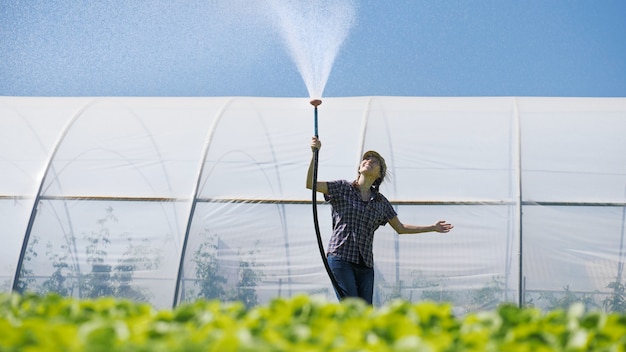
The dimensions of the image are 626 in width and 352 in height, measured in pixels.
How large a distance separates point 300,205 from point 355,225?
109 inches

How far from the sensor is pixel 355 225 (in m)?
6.59

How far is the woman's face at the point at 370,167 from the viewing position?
21.8 ft

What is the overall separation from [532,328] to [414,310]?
0.40 metres

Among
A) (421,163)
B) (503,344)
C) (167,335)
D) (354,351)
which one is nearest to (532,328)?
(503,344)

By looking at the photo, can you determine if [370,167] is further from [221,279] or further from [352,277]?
[221,279]

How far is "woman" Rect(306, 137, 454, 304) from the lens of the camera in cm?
654

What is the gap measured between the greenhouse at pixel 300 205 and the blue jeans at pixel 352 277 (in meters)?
2.33

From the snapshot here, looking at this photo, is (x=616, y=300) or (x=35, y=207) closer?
(x=616, y=300)

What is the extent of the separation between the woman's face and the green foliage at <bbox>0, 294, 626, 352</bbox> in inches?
163

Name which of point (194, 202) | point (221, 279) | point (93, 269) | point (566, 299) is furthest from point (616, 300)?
point (93, 269)

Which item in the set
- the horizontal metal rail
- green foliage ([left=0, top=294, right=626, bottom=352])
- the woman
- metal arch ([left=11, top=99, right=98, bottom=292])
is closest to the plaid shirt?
the woman

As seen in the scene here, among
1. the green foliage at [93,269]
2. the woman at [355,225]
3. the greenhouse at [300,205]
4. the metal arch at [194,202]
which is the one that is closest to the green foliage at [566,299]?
the greenhouse at [300,205]

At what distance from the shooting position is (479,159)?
9.60 m

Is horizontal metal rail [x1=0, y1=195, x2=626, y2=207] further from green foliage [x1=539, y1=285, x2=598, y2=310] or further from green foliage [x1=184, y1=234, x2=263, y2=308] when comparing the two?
green foliage [x1=539, y1=285, x2=598, y2=310]
